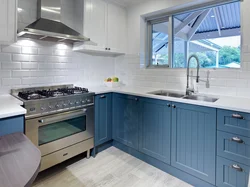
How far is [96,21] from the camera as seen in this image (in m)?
2.71

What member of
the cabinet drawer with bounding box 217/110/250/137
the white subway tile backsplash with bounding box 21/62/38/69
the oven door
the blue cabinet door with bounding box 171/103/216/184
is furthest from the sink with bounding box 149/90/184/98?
the white subway tile backsplash with bounding box 21/62/38/69

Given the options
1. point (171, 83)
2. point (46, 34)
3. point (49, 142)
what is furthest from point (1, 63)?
point (171, 83)

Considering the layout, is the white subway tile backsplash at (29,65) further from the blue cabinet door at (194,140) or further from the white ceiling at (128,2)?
the blue cabinet door at (194,140)

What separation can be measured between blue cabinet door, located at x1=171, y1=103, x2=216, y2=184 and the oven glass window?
1.19m

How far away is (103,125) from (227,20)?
2.20 meters

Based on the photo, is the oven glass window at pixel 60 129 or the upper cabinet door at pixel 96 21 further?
the upper cabinet door at pixel 96 21

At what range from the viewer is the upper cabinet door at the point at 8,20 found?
1.64 meters

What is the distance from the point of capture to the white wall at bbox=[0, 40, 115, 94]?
2172mm

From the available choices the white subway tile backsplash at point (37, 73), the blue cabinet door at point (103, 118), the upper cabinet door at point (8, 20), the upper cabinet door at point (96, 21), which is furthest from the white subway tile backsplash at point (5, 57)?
the blue cabinet door at point (103, 118)

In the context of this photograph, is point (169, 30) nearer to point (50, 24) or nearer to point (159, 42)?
point (159, 42)

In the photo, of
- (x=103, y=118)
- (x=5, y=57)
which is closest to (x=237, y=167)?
(x=103, y=118)

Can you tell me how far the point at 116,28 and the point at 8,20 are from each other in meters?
1.73

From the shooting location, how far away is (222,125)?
1679 mm

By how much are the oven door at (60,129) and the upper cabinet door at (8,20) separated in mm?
833
